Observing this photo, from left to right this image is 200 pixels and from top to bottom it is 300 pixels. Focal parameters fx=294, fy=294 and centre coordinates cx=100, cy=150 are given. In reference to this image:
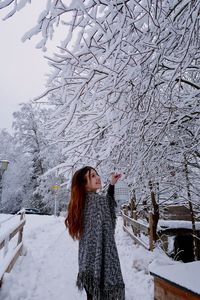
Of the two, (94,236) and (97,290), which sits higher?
(94,236)

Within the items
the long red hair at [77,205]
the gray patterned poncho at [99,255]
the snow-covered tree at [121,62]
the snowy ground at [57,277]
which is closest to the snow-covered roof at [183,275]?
the gray patterned poncho at [99,255]

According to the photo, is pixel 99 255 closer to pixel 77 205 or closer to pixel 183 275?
pixel 77 205

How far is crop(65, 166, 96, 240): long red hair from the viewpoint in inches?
110

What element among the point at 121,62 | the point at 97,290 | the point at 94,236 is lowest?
the point at 97,290

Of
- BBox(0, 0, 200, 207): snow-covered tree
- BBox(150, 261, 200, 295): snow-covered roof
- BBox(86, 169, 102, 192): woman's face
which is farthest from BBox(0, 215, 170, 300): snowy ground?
BBox(86, 169, 102, 192): woman's face

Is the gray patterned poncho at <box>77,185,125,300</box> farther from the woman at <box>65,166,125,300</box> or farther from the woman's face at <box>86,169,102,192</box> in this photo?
the woman's face at <box>86,169,102,192</box>

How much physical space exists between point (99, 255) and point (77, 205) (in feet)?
1.69

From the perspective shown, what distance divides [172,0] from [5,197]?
3725 centimetres

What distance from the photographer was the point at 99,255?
2.58m

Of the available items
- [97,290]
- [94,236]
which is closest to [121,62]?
[94,236]

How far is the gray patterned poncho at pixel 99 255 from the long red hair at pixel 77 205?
52 mm

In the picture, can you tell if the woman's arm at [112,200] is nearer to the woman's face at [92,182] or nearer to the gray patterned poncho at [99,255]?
the gray patterned poncho at [99,255]

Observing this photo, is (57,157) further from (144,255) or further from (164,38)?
(164,38)

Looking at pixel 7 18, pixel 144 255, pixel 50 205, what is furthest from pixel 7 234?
pixel 50 205
